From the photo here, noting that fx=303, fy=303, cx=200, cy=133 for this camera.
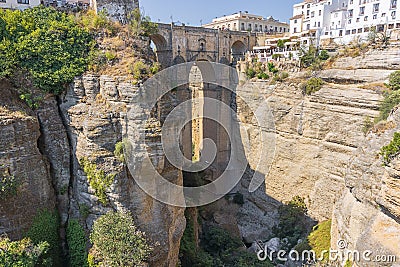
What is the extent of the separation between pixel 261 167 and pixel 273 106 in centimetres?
529

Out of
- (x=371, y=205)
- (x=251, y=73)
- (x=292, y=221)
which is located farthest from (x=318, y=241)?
(x=251, y=73)

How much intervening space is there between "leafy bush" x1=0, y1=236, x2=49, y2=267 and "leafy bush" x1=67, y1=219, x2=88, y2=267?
1156 mm

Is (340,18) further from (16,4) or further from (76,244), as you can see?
(76,244)

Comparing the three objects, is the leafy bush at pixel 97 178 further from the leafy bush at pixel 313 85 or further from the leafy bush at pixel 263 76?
the leafy bush at pixel 263 76

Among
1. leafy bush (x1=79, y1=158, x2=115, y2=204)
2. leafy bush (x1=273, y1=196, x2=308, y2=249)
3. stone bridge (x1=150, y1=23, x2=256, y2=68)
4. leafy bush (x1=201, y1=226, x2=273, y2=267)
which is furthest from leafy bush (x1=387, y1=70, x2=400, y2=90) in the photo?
leafy bush (x1=79, y1=158, x2=115, y2=204)

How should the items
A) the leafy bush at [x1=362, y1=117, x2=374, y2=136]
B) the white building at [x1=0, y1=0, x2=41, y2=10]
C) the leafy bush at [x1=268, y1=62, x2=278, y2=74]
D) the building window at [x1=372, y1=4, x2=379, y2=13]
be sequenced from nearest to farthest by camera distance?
1. the white building at [x1=0, y1=0, x2=41, y2=10]
2. the leafy bush at [x1=362, y1=117, x2=374, y2=136]
3. the leafy bush at [x1=268, y1=62, x2=278, y2=74]
4. the building window at [x1=372, y1=4, x2=379, y2=13]

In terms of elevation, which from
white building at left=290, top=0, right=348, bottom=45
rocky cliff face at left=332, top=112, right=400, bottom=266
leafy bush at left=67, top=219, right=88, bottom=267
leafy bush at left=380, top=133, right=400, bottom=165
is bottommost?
leafy bush at left=67, top=219, right=88, bottom=267

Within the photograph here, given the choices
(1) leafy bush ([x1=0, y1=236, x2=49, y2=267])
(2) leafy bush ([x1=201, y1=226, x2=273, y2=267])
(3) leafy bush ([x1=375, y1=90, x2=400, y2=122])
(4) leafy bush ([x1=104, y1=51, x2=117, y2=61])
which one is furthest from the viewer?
(2) leafy bush ([x1=201, y1=226, x2=273, y2=267])

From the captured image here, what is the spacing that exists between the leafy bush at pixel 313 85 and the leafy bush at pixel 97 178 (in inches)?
600

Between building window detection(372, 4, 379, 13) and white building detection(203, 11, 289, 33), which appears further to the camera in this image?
white building detection(203, 11, 289, 33)

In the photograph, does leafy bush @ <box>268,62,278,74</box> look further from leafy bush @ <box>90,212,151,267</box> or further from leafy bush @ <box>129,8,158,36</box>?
leafy bush @ <box>90,212,151,267</box>

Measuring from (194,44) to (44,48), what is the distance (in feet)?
53.6

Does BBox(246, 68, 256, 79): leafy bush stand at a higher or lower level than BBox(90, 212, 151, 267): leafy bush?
higher

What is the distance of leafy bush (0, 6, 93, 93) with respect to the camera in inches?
426
